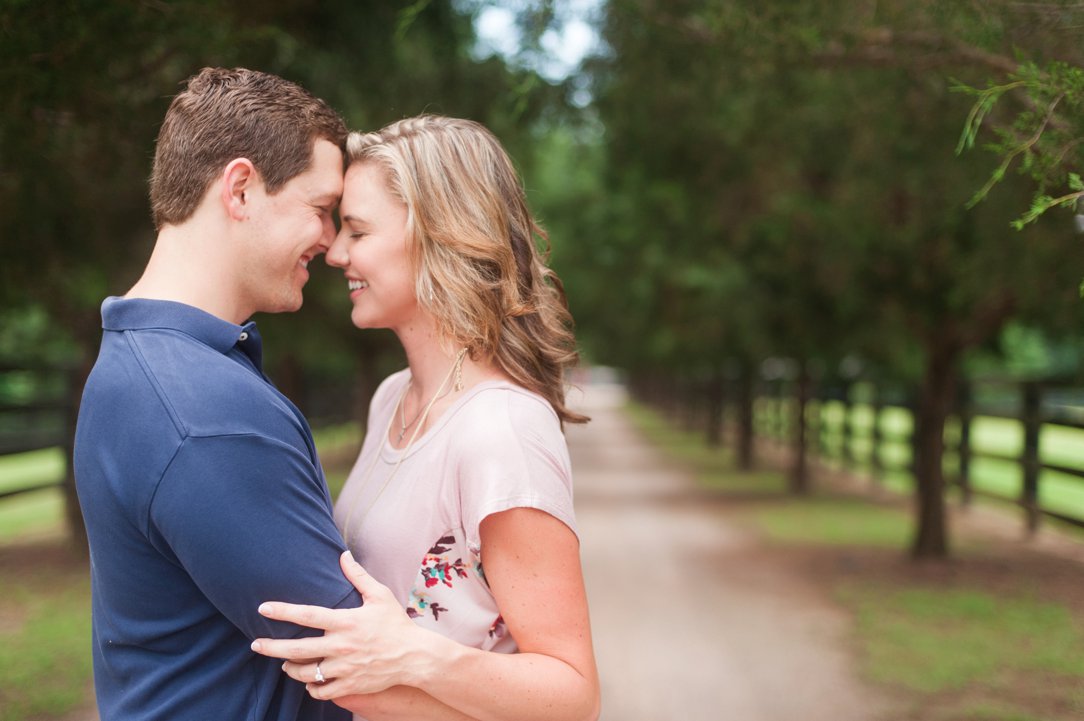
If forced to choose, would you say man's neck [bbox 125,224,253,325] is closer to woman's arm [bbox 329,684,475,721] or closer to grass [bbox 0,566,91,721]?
woman's arm [bbox 329,684,475,721]

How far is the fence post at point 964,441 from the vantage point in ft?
44.3

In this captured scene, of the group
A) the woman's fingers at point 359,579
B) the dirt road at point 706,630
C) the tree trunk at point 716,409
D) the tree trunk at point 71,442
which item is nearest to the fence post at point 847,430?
the dirt road at point 706,630

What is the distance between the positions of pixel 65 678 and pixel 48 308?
4016 millimetres

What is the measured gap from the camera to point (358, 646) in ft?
5.78

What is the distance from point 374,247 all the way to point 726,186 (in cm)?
892

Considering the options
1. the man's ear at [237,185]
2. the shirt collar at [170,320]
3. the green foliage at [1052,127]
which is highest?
the green foliage at [1052,127]

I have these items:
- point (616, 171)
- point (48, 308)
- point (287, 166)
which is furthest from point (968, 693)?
point (48, 308)

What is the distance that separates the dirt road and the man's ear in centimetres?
163

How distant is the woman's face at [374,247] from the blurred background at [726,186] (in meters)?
1.30

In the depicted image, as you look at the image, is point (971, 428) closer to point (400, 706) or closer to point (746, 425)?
point (746, 425)

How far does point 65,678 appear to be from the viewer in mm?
5953

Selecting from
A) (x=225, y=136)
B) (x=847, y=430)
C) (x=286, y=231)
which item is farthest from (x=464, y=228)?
(x=847, y=430)

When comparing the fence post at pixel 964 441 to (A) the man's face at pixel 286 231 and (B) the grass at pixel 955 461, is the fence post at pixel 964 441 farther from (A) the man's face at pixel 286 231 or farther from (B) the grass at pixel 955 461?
(A) the man's face at pixel 286 231

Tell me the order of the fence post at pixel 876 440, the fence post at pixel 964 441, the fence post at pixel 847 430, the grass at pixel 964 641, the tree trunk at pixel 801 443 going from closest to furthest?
the grass at pixel 964 641, the fence post at pixel 964 441, the tree trunk at pixel 801 443, the fence post at pixel 876 440, the fence post at pixel 847 430
